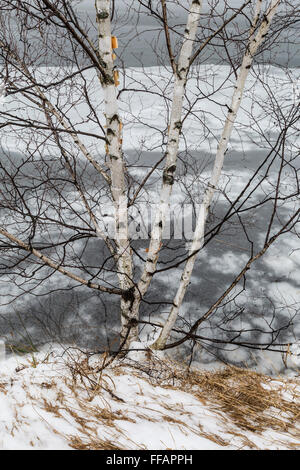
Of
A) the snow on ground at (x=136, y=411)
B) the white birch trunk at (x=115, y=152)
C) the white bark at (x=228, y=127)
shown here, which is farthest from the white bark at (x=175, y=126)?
the snow on ground at (x=136, y=411)

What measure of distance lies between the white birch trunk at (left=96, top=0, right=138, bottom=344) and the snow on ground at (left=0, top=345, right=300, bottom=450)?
0.77 m

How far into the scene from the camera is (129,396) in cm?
274

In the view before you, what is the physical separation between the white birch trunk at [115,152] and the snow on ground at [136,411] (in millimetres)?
773

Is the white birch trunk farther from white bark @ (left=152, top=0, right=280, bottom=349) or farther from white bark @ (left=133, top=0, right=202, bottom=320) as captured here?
white bark @ (left=152, top=0, right=280, bottom=349)

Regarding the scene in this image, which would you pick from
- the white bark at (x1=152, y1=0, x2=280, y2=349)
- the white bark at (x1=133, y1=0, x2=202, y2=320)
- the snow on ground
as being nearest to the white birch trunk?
the white bark at (x1=133, y1=0, x2=202, y2=320)

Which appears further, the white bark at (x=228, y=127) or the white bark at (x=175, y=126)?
the white bark at (x=228, y=127)

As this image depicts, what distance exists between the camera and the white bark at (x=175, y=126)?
271 cm

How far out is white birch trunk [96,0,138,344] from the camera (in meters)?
2.51

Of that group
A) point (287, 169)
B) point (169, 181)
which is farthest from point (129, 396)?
point (287, 169)

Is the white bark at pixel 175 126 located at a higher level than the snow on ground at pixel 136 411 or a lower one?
higher

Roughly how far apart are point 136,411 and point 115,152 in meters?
1.84

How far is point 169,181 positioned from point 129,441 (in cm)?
193

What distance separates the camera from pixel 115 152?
9.60 feet

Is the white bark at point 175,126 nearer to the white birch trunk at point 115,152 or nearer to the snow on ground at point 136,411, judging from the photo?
the white birch trunk at point 115,152
